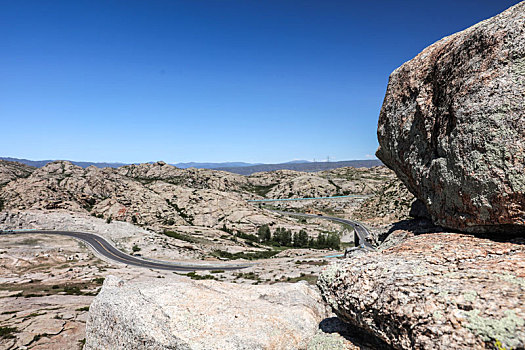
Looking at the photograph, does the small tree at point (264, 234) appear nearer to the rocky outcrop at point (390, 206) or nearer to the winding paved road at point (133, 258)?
the winding paved road at point (133, 258)

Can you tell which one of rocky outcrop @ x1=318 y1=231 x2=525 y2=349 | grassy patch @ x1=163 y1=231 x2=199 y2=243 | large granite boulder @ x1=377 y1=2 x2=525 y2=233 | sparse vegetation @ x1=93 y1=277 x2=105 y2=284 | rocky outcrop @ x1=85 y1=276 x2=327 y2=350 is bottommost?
grassy patch @ x1=163 y1=231 x2=199 y2=243

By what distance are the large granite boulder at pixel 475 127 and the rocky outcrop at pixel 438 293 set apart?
53.2 inches

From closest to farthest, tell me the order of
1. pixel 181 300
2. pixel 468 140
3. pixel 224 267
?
pixel 468 140 → pixel 181 300 → pixel 224 267

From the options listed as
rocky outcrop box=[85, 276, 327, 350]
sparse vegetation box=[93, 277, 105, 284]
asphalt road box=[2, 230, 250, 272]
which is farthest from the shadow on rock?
asphalt road box=[2, 230, 250, 272]

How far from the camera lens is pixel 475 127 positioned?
32.6 ft

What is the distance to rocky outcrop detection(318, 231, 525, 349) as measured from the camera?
645 centimetres

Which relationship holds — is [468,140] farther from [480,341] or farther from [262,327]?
[262,327]

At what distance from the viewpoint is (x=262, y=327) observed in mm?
13430

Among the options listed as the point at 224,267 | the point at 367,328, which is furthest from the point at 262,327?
the point at 224,267

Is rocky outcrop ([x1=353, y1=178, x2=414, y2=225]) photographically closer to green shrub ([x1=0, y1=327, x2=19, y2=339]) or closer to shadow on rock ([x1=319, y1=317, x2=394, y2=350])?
shadow on rock ([x1=319, y1=317, x2=394, y2=350])

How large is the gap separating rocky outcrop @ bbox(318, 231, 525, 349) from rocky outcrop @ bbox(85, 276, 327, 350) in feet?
13.7

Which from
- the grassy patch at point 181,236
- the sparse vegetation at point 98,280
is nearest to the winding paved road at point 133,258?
the sparse vegetation at point 98,280

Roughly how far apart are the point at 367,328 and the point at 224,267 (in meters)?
65.1

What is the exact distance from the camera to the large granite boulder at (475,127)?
9.14m
